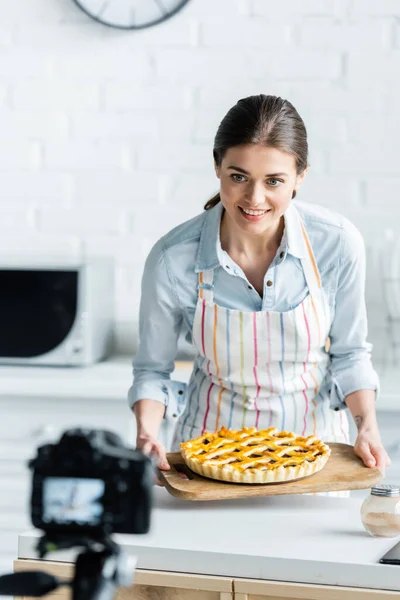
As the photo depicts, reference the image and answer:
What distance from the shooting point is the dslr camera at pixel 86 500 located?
709 millimetres

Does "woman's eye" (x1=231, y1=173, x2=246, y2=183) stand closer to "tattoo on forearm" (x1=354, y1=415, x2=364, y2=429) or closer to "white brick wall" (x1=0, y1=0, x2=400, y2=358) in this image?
"tattoo on forearm" (x1=354, y1=415, x2=364, y2=429)

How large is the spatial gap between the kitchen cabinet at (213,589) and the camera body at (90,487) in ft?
1.93

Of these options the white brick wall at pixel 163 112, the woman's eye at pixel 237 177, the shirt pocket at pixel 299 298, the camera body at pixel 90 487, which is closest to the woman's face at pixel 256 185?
the woman's eye at pixel 237 177

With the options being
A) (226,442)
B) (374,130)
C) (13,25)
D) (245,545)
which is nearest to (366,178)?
(374,130)

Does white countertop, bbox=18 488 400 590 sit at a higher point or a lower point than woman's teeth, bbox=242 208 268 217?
lower

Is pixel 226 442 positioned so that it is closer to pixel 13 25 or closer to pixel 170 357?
pixel 170 357

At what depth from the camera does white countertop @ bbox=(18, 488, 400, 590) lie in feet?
4.06

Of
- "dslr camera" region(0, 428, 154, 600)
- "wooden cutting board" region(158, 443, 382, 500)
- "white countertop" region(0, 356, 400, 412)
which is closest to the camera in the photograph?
"dslr camera" region(0, 428, 154, 600)

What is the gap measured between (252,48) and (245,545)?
1979mm

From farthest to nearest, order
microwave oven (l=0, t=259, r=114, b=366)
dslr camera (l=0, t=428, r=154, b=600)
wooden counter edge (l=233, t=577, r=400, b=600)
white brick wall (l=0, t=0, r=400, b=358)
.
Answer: white brick wall (l=0, t=0, r=400, b=358)
microwave oven (l=0, t=259, r=114, b=366)
wooden counter edge (l=233, t=577, r=400, b=600)
dslr camera (l=0, t=428, r=154, b=600)

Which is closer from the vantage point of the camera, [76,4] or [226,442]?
[226,442]

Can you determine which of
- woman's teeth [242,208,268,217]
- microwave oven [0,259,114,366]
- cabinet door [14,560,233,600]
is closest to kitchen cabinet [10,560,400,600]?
cabinet door [14,560,233,600]

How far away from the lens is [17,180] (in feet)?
10.2

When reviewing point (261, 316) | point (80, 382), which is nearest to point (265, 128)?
point (261, 316)
